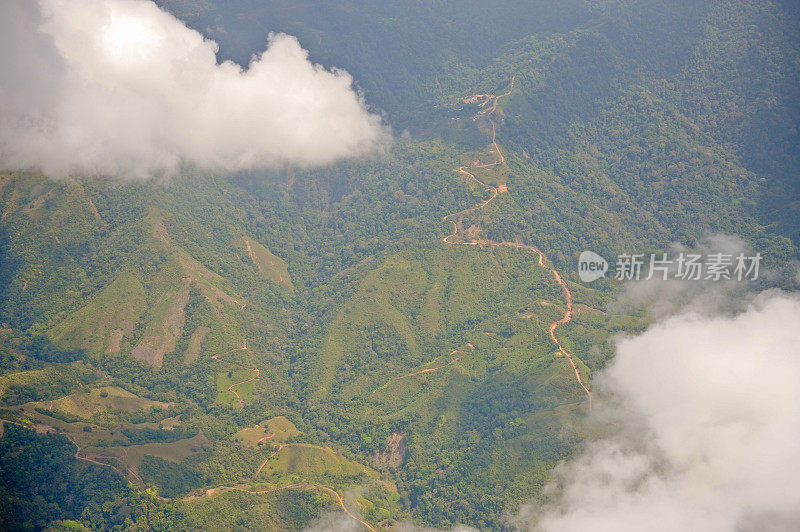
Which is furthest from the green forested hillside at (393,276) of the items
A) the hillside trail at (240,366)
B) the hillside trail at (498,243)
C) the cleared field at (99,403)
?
the hillside trail at (498,243)

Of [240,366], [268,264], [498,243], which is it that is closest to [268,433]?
[240,366]

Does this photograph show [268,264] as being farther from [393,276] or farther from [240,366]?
[240,366]

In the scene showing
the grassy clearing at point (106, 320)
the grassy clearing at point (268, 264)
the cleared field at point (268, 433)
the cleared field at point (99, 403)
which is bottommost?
the cleared field at point (99, 403)

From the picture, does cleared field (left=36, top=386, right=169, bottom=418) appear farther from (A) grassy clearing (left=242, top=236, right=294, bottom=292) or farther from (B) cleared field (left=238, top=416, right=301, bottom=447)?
(A) grassy clearing (left=242, top=236, right=294, bottom=292)

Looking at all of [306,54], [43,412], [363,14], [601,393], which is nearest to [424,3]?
[363,14]

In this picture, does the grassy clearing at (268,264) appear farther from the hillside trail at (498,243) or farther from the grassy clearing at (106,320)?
the hillside trail at (498,243)

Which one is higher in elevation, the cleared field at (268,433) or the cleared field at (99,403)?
the cleared field at (268,433)

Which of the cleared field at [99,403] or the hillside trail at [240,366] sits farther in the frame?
the hillside trail at [240,366]

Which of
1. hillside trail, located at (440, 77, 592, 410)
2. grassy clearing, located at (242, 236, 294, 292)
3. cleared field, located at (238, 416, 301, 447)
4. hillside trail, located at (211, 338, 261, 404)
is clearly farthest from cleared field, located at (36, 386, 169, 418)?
hillside trail, located at (440, 77, 592, 410)
